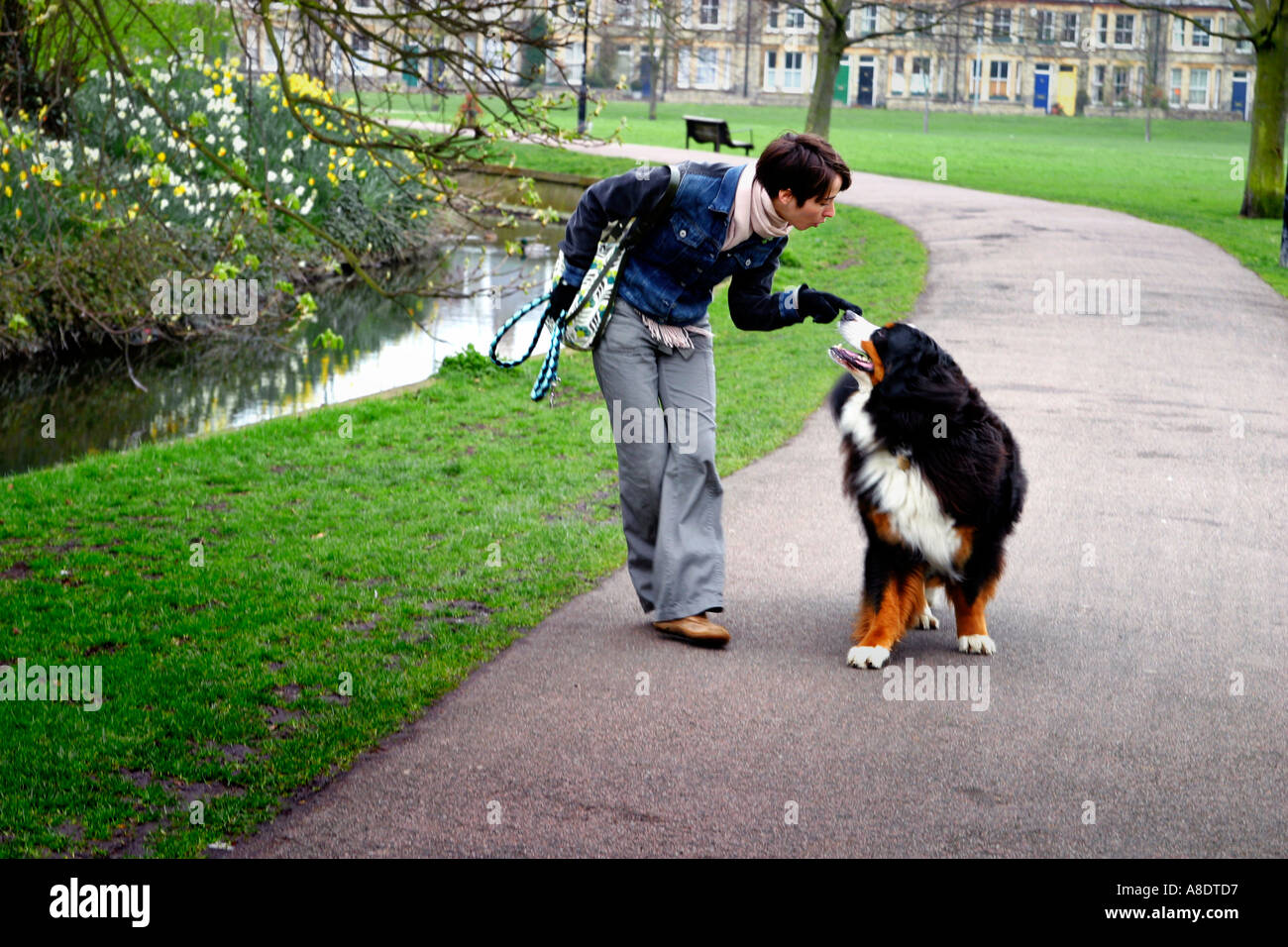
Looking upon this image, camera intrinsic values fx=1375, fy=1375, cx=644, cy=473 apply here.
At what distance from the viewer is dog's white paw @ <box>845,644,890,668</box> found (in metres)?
5.46

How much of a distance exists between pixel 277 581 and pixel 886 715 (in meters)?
3.17

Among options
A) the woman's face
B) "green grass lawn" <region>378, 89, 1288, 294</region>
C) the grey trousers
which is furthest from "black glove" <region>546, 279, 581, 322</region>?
"green grass lawn" <region>378, 89, 1288, 294</region>

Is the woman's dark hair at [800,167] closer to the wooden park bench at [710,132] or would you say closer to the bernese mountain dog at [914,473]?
the bernese mountain dog at [914,473]

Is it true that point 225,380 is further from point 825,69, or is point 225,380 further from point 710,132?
point 710,132

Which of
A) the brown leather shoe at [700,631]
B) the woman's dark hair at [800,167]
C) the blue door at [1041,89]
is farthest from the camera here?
the blue door at [1041,89]

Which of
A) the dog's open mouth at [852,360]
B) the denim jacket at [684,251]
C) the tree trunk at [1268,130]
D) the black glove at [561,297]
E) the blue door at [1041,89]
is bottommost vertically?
the dog's open mouth at [852,360]

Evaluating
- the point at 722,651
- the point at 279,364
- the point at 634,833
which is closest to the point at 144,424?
the point at 279,364

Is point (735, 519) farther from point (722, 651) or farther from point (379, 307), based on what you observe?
point (379, 307)

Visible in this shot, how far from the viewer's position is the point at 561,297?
5.45 m

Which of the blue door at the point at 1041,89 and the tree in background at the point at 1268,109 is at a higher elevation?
the blue door at the point at 1041,89

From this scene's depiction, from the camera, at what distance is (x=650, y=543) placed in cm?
587

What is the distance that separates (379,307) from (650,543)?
12.8 m

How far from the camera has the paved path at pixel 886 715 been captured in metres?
4.15

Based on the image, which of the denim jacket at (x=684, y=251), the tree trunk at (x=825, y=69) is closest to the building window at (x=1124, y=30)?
the tree trunk at (x=825, y=69)
